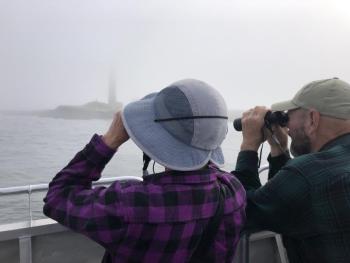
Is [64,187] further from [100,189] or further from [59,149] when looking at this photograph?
[59,149]

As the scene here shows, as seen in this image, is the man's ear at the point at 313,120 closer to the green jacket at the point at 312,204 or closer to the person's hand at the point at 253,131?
the green jacket at the point at 312,204

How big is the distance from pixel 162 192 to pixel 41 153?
11.9 metres

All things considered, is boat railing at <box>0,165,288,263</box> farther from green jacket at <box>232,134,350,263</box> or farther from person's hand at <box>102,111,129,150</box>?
person's hand at <box>102,111,129,150</box>

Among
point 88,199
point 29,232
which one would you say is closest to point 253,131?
point 88,199

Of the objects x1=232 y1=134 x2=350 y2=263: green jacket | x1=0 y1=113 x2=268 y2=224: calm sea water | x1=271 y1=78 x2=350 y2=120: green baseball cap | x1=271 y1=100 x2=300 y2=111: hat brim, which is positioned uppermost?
x1=271 y1=78 x2=350 y2=120: green baseball cap

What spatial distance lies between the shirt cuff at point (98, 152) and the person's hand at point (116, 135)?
0.04 feet

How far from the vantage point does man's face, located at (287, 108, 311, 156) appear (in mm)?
1575

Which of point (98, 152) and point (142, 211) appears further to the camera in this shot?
point (98, 152)

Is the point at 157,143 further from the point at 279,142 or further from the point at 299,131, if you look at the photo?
the point at 279,142

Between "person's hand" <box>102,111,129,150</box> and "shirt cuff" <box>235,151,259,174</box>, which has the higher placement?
"person's hand" <box>102,111,129,150</box>

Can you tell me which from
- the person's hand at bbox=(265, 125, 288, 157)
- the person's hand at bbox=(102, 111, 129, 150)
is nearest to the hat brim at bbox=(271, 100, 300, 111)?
the person's hand at bbox=(265, 125, 288, 157)

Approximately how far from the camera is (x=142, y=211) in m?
1.02

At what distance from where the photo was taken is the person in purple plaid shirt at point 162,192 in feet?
3.39

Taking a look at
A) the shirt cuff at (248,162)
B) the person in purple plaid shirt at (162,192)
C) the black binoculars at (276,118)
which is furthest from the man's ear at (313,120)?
the person in purple plaid shirt at (162,192)
